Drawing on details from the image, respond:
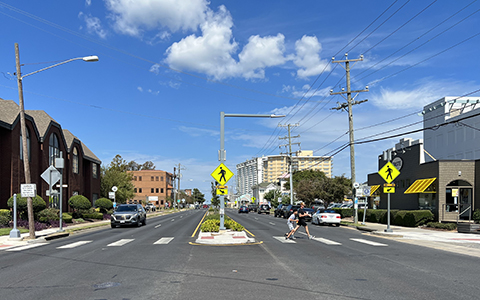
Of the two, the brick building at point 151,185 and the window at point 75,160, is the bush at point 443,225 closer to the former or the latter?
the window at point 75,160

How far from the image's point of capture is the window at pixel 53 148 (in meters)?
38.9


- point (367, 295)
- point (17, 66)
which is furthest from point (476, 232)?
point (17, 66)

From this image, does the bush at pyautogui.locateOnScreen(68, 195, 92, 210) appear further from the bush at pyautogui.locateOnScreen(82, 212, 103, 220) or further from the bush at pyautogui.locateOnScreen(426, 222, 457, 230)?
the bush at pyautogui.locateOnScreen(426, 222, 457, 230)

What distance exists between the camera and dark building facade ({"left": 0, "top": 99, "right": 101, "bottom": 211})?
3008cm

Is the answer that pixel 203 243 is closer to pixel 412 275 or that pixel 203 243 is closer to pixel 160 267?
pixel 160 267

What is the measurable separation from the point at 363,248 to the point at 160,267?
8558 mm

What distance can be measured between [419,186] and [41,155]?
31.3 metres

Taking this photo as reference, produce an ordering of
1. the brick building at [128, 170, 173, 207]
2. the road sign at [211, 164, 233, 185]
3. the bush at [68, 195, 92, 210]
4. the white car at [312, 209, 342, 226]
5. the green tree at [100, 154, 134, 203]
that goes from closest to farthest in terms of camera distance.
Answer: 1. the road sign at [211, 164, 233, 185]
2. the white car at [312, 209, 342, 226]
3. the bush at [68, 195, 92, 210]
4. the green tree at [100, 154, 134, 203]
5. the brick building at [128, 170, 173, 207]

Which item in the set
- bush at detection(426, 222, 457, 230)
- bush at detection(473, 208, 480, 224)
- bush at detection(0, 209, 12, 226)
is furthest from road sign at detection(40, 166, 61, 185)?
bush at detection(473, 208, 480, 224)

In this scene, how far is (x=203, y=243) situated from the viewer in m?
17.9

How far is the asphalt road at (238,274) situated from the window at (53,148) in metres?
25.0

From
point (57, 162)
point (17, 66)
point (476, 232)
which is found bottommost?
point (476, 232)

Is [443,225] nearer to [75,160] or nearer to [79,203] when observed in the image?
[79,203]

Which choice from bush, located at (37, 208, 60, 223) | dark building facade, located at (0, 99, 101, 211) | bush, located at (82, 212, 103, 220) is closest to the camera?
bush, located at (37, 208, 60, 223)
